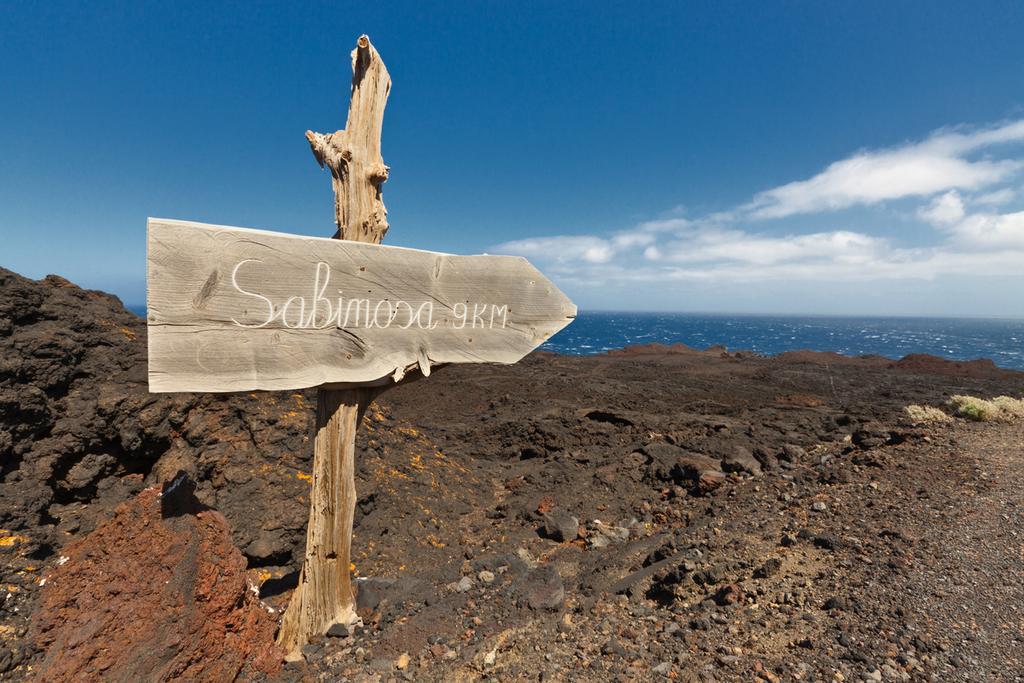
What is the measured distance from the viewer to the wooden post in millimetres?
2887

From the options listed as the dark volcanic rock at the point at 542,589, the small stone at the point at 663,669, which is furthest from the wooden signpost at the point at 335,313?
the small stone at the point at 663,669

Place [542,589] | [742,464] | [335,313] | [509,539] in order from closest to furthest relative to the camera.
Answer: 1. [335,313]
2. [542,589]
3. [509,539]
4. [742,464]

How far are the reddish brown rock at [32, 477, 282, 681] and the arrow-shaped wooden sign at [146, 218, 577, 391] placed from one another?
3.49 ft

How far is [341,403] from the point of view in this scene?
2881 mm

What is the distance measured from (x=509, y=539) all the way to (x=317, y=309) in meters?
3.27

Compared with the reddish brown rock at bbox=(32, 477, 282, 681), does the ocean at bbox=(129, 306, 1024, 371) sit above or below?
below

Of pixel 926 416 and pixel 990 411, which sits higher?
pixel 990 411

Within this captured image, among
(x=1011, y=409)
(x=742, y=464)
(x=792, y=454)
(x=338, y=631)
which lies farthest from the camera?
(x=1011, y=409)

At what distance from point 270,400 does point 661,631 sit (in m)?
4.33

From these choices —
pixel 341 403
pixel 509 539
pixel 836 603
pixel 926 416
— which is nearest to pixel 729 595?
pixel 836 603

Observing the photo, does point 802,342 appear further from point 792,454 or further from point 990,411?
point 792,454

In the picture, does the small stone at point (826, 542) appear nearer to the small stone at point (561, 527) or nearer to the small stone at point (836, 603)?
the small stone at point (836, 603)

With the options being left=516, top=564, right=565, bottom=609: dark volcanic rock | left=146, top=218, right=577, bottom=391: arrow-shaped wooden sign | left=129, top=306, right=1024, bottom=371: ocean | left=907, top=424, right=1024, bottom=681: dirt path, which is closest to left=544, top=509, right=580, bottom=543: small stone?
left=516, top=564, right=565, bottom=609: dark volcanic rock

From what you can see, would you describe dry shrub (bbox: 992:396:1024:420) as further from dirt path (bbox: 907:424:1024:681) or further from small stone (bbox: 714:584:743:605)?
small stone (bbox: 714:584:743:605)
